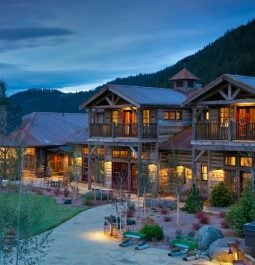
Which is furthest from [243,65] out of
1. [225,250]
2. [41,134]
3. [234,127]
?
[225,250]

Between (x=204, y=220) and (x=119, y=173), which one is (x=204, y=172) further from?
(x=204, y=220)

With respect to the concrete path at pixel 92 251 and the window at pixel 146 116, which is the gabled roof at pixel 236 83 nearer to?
the window at pixel 146 116

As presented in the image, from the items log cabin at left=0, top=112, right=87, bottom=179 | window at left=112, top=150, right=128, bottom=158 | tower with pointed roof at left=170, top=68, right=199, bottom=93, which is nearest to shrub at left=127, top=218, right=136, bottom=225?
window at left=112, top=150, right=128, bottom=158

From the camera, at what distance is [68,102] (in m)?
144

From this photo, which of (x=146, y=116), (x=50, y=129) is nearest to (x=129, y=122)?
(x=146, y=116)

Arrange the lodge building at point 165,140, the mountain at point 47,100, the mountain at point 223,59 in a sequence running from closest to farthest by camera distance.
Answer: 1. the lodge building at point 165,140
2. the mountain at point 223,59
3. the mountain at point 47,100

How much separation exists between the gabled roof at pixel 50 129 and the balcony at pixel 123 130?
7.31m

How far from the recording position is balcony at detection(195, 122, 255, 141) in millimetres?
27031

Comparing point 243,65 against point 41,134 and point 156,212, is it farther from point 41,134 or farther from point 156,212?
point 156,212

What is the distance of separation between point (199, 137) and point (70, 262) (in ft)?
47.7

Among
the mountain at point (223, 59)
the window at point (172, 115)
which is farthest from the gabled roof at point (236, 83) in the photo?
the mountain at point (223, 59)

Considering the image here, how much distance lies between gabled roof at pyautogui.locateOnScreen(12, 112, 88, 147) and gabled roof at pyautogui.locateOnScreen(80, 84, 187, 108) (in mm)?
8899

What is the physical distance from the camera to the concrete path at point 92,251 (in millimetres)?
16875

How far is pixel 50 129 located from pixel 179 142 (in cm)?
1938
